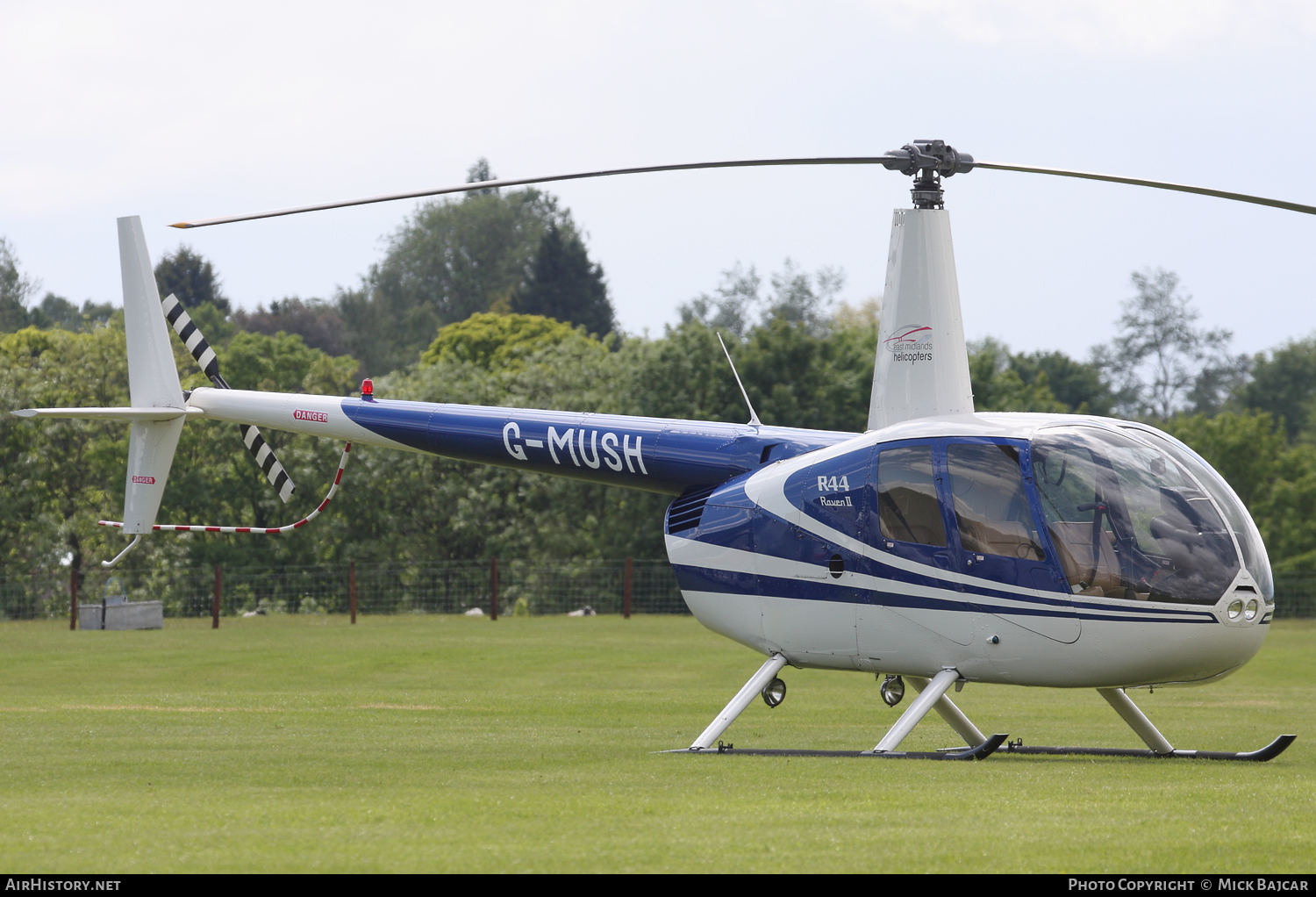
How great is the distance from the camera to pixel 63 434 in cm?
4897

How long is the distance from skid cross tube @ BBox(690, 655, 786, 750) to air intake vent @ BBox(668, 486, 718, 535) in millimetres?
1508

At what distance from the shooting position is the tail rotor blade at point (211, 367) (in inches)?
695

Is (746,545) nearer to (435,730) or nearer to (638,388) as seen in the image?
(435,730)

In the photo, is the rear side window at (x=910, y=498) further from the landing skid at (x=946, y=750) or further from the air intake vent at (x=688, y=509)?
the air intake vent at (x=688, y=509)

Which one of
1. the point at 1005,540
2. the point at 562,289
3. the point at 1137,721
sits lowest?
the point at 1137,721

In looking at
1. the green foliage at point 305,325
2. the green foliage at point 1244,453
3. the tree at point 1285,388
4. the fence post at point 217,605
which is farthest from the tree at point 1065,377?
the fence post at point 217,605

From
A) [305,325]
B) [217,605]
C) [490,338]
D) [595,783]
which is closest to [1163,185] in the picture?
[595,783]

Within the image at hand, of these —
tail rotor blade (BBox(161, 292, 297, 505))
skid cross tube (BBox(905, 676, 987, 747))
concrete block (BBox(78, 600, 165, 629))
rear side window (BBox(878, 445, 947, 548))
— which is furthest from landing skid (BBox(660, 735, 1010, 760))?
concrete block (BBox(78, 600, 165, 629))

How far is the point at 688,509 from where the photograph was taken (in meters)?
13.5

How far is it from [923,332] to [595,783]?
15.5 feet

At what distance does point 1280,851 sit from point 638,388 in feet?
133

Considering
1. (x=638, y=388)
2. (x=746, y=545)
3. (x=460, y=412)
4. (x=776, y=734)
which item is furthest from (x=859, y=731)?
(x=638, y=388)

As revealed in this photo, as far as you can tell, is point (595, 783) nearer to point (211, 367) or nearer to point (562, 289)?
point (211, 367)

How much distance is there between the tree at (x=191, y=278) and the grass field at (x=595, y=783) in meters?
80.3
